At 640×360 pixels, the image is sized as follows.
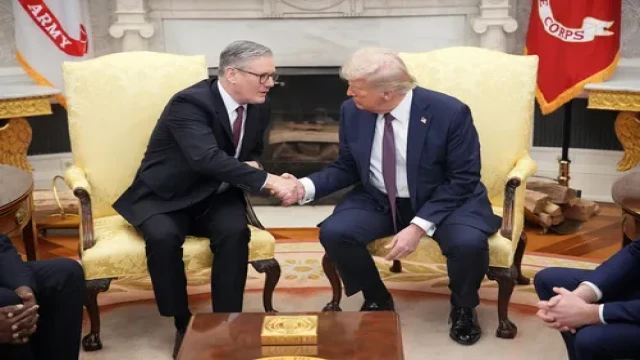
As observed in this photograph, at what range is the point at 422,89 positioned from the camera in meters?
3.17

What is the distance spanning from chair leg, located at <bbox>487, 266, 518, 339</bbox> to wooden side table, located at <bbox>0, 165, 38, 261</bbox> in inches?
69.8

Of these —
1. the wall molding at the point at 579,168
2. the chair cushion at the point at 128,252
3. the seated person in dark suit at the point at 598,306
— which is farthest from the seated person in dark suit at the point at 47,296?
the wall molding at the point at 579,168

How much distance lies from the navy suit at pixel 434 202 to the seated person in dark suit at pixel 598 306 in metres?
0.46

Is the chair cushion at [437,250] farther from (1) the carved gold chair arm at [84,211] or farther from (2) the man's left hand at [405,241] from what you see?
(1) the carved gold chair arm at [84,211]

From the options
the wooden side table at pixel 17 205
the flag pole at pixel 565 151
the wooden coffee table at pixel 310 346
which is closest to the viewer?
the wooden coffee table at pixel 310 346

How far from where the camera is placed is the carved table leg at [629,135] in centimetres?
430

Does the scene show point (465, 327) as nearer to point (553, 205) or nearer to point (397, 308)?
point (397, 308)

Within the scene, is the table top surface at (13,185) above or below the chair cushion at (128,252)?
above

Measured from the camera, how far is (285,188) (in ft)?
10.3

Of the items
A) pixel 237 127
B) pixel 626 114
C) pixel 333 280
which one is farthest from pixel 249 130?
pixel 626 114

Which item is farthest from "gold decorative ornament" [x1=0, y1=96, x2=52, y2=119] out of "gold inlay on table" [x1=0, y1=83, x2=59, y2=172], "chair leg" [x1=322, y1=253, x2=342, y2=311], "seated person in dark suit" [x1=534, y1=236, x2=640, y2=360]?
"seated person in dark suit" [x1=534, y1=236, x2=640, y2=360]

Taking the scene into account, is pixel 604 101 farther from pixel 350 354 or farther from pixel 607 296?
pixel 350 354

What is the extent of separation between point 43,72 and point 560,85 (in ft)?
9.90

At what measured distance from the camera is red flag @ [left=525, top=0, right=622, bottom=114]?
14.6 ft
